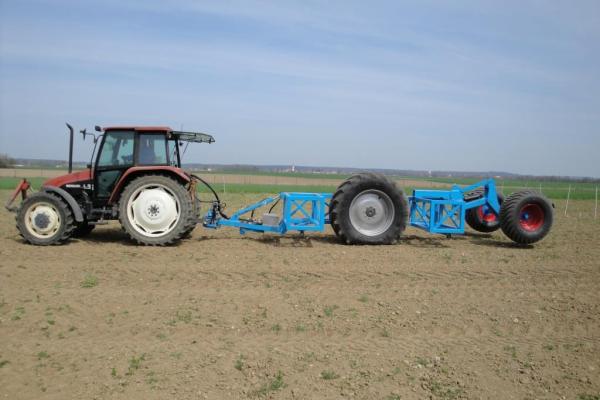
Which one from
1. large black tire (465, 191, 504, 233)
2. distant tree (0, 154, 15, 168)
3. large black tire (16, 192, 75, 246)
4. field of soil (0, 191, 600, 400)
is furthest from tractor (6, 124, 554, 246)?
distant tree (0, 154, 15, 168)

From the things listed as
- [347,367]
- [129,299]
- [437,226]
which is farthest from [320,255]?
[347,367]

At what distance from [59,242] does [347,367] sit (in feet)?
21.8

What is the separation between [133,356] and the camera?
4246mm

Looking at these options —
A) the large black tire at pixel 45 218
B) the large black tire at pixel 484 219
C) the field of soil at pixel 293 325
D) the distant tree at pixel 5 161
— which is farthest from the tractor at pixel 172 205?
the distant tree at pixel 5 161

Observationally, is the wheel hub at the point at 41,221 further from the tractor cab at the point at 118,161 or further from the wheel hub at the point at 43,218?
the tractor cab at the point at 118,161

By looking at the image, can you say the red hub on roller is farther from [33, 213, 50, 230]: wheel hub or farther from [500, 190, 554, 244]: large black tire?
[33, 213, 50, 230]: wheel hub

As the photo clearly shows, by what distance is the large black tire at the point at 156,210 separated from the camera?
8.57 metres

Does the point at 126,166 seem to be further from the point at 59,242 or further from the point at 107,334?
the point at 107,334

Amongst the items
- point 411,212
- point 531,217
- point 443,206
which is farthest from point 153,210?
point 531,217

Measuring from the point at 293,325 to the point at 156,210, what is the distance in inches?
178

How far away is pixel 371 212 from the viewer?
9.30 meters

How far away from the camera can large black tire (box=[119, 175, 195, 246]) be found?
8570 millimetres

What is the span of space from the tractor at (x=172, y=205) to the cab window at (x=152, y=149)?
0.06 feet

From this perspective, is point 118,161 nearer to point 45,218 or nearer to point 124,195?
point 124,195
